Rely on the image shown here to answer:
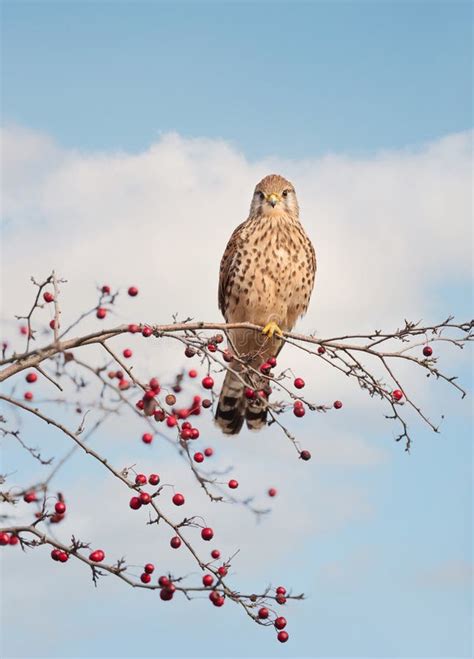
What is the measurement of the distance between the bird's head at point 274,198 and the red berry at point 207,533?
389 centimetres

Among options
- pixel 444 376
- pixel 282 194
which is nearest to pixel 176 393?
pixel 444 376

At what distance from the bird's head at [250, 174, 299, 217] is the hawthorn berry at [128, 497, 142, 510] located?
3.93 meters

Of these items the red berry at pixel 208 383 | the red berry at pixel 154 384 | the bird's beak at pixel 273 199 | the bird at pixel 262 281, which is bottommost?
the red berry at pixel 154 384

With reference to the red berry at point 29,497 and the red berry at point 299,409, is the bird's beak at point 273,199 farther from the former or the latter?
the red berry at point 29,497

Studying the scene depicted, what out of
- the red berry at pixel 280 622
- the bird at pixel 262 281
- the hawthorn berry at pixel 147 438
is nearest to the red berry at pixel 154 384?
the hawthorn berry at pixel 147 438

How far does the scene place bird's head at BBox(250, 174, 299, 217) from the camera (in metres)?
7.68

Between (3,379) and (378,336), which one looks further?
(378,336)

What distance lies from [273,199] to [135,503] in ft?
13.1

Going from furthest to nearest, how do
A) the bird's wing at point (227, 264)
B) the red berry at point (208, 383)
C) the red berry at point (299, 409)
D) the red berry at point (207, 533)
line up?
the bird's wing at point (227, 264)
the red berry at point (299, 409)
the red berry at point (208, 383)
the red berry at point (207, 533)

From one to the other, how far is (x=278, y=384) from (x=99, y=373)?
150cm

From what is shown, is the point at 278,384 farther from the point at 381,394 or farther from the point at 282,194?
the point at 282,194

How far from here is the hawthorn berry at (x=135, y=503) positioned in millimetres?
4254

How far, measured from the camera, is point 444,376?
213 inches

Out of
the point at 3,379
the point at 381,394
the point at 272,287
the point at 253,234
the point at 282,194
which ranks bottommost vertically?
the point at 3,379
